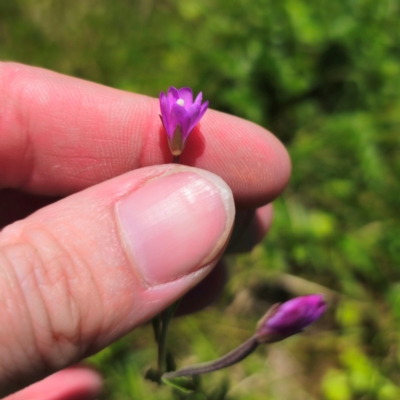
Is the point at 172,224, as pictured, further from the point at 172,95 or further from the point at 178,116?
the point at 172,95

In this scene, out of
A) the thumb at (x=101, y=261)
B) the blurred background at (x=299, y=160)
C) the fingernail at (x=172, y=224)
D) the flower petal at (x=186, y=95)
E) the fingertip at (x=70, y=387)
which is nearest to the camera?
the thumb at (x=101, y=261)

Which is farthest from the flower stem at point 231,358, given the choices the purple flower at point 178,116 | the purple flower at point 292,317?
the purple flower at point 178,116

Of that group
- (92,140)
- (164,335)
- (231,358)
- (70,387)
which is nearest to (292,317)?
(231,358)

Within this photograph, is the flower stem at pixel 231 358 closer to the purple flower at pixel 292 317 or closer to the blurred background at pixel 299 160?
the purple flower at pixel 292 317

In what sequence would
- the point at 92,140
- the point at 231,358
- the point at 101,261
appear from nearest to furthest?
the point at 101,261 < the point at 231,358 < the point at 92,140

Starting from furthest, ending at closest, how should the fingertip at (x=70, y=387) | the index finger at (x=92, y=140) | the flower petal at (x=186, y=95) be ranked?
the fingertip at (x=70, y=387)
the index finger at (x=92, y=140)
the flower petal at (x=186, y=95)

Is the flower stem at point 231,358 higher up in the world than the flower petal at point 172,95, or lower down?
lower down

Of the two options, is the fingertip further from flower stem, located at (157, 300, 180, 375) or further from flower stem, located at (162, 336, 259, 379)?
flower stem, located at (162, 336, 259, 379)

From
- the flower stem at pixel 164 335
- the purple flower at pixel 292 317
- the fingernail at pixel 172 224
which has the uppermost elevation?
the fingernail at pixel 172 224

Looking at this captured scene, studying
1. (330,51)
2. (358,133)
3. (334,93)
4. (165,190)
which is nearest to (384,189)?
(358,133)
